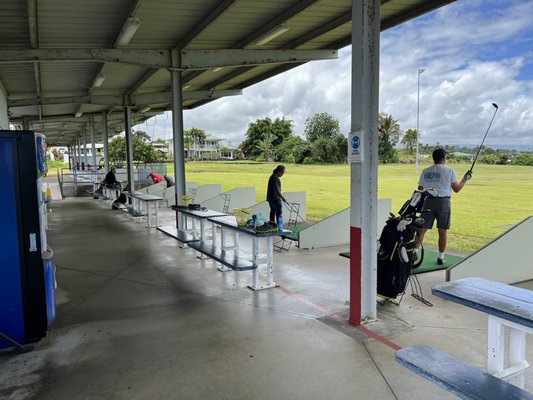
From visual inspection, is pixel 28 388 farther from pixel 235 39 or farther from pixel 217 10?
pixel 235 39

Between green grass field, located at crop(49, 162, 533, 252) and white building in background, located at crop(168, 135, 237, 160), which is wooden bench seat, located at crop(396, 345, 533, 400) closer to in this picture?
green grass field, located at crop(49, 162, 533, 252)

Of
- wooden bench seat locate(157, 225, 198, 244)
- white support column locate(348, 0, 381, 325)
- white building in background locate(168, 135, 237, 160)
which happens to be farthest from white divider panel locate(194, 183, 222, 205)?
white building in background locate(168, 135, 237, 160)

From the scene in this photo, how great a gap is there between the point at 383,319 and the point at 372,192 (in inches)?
53.0

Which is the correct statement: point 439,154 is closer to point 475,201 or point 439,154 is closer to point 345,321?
point 345,321

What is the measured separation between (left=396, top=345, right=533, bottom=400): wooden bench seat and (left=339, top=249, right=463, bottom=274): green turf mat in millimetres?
3676

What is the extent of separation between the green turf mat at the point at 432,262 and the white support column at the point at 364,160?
82.4 inches

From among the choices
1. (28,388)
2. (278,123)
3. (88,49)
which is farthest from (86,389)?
(278,123)

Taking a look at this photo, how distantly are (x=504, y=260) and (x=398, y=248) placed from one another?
1.76 m

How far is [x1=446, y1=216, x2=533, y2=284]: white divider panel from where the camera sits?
5004mm

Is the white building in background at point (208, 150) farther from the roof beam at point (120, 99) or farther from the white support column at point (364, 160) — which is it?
the white support column at point (364, 160)

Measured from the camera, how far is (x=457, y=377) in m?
2.21

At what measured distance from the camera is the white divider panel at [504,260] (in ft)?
16.4

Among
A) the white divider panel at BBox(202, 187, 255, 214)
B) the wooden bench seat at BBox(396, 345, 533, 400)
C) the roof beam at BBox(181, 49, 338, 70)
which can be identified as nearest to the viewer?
the wooden bench seat at BBox(396, 345, 533, 400)

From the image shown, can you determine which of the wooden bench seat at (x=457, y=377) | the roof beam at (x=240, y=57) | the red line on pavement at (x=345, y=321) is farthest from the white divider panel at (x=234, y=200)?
the wooden bench seat at (x=457, y=377)
